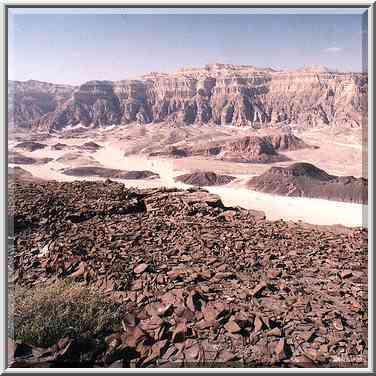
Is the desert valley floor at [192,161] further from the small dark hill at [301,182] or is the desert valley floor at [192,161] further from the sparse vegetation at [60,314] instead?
the sparse vegetation at [60,314]

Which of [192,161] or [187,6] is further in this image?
[192,161]

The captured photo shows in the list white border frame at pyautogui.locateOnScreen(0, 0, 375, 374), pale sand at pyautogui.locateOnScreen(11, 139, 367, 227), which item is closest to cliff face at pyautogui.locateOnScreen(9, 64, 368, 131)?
pale sand at pyautogui.locateOnScreen(11, 139, 367, 227)

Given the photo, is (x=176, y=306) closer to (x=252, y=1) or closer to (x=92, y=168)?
(x=252, y=1)

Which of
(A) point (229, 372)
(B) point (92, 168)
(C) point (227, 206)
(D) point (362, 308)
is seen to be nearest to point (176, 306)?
(A) point (229, 372)

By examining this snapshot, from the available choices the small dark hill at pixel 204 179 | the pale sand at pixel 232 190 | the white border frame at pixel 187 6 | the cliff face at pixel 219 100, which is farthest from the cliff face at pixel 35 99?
the small dark hill at pixel 204 179

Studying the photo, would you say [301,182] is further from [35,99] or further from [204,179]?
[35,99]

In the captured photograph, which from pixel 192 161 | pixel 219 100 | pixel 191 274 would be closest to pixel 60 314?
pixel 191 274

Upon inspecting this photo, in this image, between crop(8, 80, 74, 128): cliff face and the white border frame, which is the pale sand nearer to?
crop(8, 80, 74, 128): cliff face
